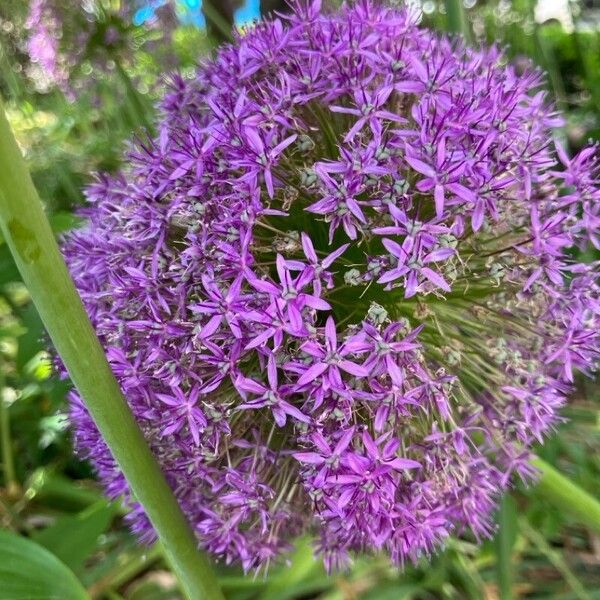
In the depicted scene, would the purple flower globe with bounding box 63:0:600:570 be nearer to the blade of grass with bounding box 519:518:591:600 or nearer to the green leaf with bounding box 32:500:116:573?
the green leaf with bounding box 32:500:116:573

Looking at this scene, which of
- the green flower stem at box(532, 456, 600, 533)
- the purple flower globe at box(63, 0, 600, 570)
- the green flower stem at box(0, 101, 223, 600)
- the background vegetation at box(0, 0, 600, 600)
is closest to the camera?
the green flower stem at box(0, 101, 223, 600)

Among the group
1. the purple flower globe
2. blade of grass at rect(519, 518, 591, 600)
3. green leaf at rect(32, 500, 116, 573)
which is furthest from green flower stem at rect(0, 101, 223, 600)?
blade of grass at rect(519, 518, 591, 600)

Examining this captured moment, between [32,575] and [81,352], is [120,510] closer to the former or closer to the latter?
[32,575]

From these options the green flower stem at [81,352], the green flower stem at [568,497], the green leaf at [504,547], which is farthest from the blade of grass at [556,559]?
the green flower stem at [81,352]

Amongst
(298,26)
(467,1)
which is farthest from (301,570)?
(467,1)

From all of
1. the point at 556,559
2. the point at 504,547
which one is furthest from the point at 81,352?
the point at 556,559

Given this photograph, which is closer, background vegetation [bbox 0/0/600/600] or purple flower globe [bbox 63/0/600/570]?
purple flower globe [bbox 63/0/600/570]

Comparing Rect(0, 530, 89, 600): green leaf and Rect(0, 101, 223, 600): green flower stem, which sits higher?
Rect(0, 101, 223, 600): green flower stem
